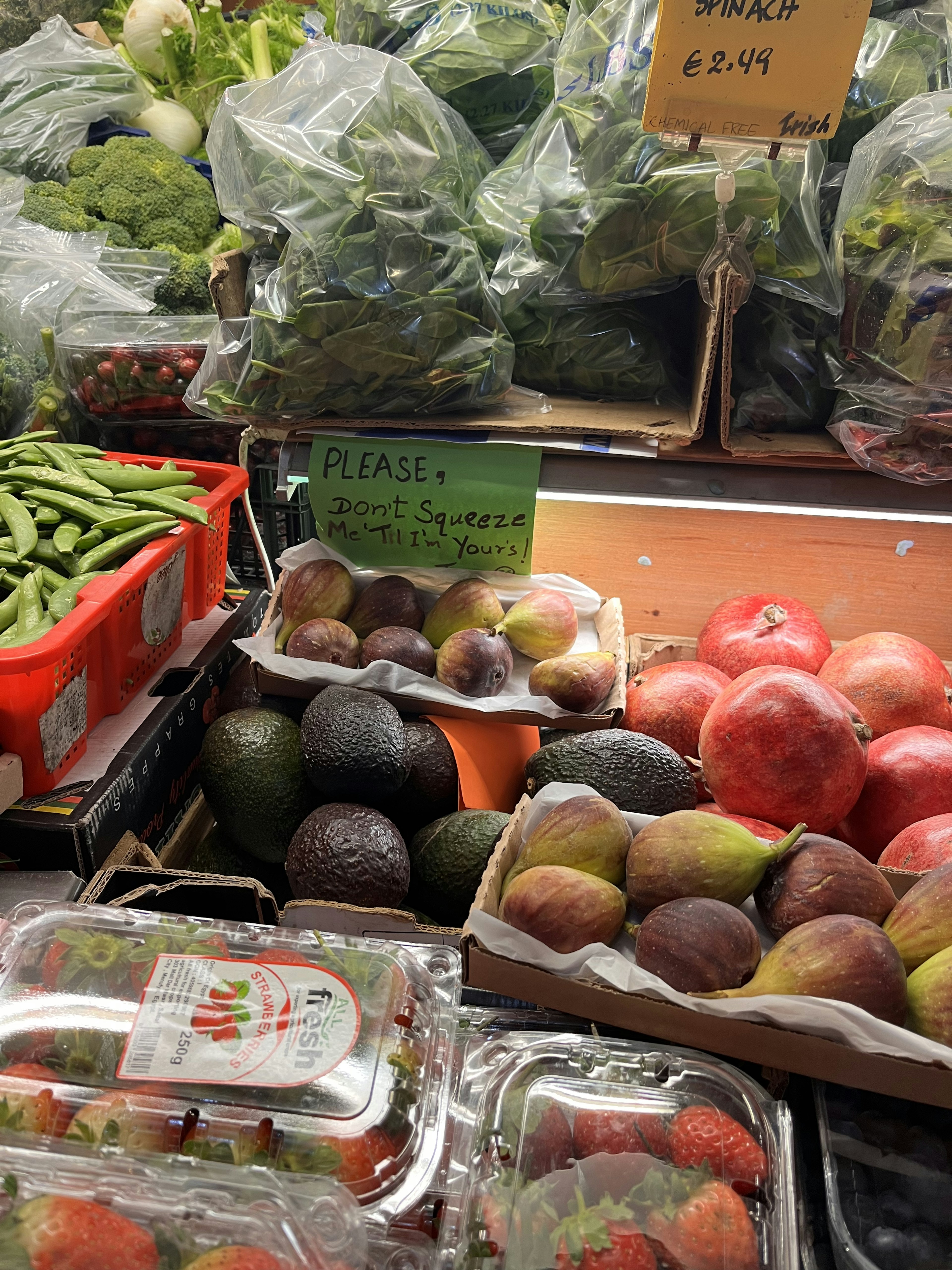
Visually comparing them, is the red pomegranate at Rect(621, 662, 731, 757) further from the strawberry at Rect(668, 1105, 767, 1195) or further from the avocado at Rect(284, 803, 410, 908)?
the strawberry at Rect(668, 1105, 767, 1195)

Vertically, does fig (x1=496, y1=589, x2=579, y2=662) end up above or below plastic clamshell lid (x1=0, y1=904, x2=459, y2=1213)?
above

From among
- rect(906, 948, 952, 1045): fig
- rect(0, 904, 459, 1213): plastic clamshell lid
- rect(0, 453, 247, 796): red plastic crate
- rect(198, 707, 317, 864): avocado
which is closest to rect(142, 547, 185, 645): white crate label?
rect(0, 453, 247, 796): red plastic crate

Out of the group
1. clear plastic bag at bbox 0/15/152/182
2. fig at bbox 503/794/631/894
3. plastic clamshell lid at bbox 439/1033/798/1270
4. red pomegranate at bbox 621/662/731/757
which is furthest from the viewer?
clear plastic bag at bbox 0/15/152/182

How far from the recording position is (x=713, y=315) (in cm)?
130

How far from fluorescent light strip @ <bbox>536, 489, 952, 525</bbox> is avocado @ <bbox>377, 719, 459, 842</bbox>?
43 centimetres

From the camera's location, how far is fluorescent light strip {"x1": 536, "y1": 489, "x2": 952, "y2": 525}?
139cm

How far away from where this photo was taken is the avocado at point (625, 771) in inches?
51.9

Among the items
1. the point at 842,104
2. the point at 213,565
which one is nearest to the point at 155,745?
the point at 213,565

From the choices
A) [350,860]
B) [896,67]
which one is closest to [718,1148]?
[350,860]

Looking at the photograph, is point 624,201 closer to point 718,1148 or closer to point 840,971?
point 840,971

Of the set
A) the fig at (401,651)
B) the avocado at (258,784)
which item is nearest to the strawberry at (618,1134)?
the avocado at (258,784)

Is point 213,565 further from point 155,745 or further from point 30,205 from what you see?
point 30,205

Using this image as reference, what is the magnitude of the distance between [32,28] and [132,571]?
3.22 meters

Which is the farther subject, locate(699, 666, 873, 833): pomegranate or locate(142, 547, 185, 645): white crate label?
locate(142, 547, 185, 645): white crate label
